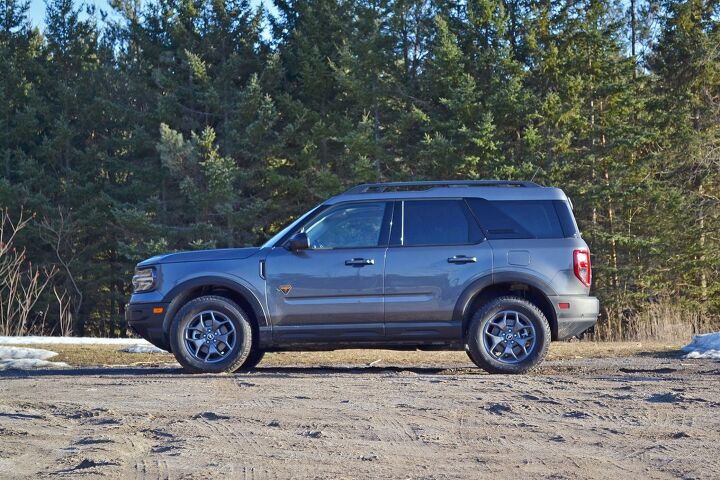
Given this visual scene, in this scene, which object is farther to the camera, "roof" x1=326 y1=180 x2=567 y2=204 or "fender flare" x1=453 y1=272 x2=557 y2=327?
"roof" x1=326 y1=180 x2=567 y2=204

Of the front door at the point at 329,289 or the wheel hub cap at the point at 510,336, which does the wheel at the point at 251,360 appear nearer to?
the front door at the point at 329,289

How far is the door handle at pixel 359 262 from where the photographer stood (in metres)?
9.81

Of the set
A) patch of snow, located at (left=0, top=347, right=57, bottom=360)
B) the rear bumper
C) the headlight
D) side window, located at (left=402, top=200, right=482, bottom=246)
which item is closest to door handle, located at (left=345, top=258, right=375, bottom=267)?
side window, located at (left=402, top=200, right=482, bottom=246)

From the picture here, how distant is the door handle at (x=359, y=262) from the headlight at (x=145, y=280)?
2.08 metres

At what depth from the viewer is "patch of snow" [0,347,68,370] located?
1222cm

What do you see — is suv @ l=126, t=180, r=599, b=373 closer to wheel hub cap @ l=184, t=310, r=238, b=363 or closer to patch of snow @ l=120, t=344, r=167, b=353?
wheel hub cap @ l=184, t=310, r=238, b=363

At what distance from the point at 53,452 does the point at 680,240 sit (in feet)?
98.4

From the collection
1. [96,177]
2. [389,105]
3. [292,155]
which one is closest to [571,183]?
[389,105]

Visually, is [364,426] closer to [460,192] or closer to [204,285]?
[204,285]

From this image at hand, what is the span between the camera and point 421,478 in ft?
17.1

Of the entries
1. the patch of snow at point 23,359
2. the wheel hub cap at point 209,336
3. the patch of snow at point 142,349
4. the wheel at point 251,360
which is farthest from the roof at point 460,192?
the patch of snow at point 142,349

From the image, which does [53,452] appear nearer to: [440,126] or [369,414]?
[369,414]

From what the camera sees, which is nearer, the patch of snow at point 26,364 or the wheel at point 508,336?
the wheel at point 508,336

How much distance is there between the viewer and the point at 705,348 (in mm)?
12969
